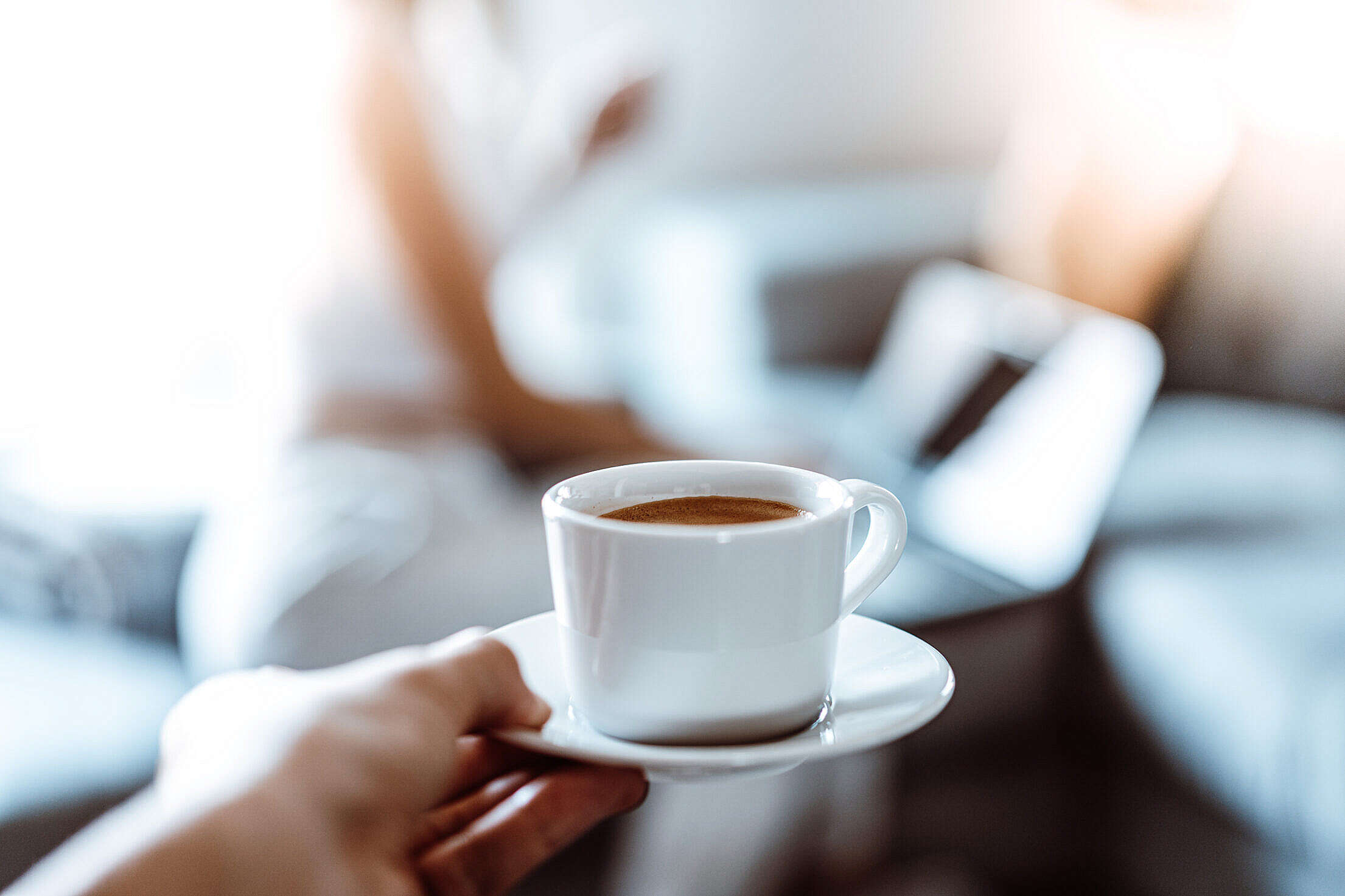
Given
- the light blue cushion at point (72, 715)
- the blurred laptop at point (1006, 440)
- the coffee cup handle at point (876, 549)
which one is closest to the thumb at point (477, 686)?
A: the coffee cup handle at point (876, 549)

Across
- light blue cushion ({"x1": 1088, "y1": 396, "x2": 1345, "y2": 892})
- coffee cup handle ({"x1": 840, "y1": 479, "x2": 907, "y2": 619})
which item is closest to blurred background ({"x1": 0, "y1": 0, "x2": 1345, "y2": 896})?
light blue cushion ({"x1": 1088, "y1": 396, "x2": 1345, "y2": 892})

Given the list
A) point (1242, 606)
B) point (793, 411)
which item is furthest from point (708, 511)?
point (793, 411)

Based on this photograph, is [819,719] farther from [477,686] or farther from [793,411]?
[793,411]

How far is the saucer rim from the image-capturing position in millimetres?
275

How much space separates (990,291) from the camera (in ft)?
4.29

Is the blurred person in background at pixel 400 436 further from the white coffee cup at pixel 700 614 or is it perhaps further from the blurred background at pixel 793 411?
the white coffee cup at pixel 700 614

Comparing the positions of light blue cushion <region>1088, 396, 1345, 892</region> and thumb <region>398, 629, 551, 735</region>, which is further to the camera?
light blue cushion <region>1088, 396, 1345, 892</region>

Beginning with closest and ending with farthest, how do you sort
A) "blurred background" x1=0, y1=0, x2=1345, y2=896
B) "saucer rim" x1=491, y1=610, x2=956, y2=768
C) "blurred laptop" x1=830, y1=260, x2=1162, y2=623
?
"saucer rim" x1=491, y1=610, x2=956, y2=768 → "blurred background" x1=0, y1=0, x2=1345, y2=896 → "blurred laptop" x1=830, y1=260, x2=1162, y2=623

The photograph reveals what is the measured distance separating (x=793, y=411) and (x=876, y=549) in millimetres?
1109

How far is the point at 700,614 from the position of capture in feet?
0.94

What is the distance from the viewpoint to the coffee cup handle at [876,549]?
1.08 feet

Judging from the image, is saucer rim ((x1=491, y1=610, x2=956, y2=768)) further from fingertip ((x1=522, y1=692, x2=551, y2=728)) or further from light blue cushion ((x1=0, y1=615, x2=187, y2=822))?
light blue cushion ((x1=0, y1=615, x2=187, y2=822))

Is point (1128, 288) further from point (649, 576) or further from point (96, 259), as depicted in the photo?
A: point (96, 259)

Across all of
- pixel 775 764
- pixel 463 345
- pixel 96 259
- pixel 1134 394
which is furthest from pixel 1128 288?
pixel 96 259
